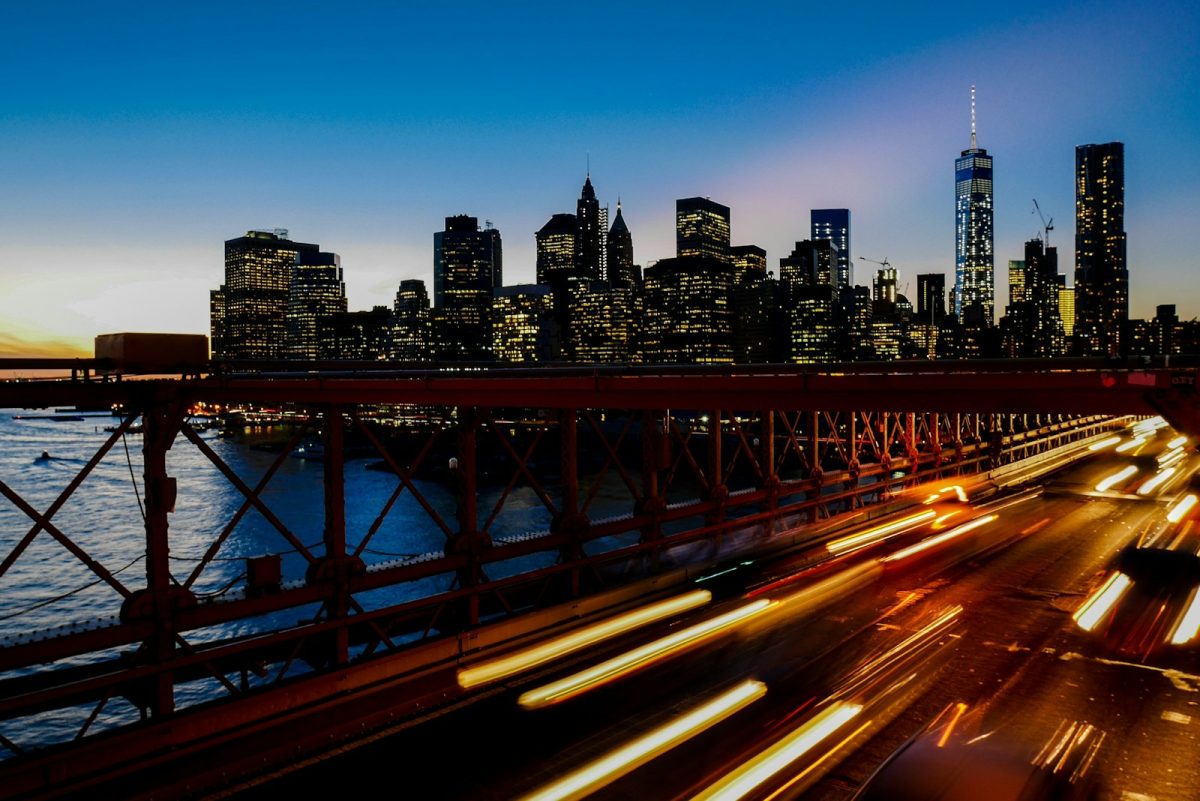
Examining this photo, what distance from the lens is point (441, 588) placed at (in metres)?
49.5

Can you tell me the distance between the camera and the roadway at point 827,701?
9016mm

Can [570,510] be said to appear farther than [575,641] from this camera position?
Yes

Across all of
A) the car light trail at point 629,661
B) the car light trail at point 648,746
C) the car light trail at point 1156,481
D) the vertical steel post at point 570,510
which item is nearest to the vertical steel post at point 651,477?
the vertical steel post at point 570,510

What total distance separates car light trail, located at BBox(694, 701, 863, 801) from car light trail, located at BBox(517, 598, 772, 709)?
9.98 feet

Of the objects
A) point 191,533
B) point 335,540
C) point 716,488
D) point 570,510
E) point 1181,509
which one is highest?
point 335,540

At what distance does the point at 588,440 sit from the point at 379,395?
129397 mm

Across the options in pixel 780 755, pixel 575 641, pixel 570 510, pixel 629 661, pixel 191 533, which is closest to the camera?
pixel 780 755

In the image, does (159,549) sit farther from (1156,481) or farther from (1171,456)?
(1171,456)

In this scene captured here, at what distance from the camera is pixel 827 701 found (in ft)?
36.5

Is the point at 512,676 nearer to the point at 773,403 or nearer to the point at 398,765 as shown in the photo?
the point at 398,765

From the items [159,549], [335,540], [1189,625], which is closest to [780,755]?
[335,540]

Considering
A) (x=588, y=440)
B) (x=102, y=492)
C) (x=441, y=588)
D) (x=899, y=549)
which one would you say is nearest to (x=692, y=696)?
(x=899, y=549)

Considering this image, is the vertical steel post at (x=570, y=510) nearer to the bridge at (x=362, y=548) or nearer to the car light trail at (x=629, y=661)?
the bridge at (x=362, y=548)

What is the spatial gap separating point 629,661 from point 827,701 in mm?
3113
